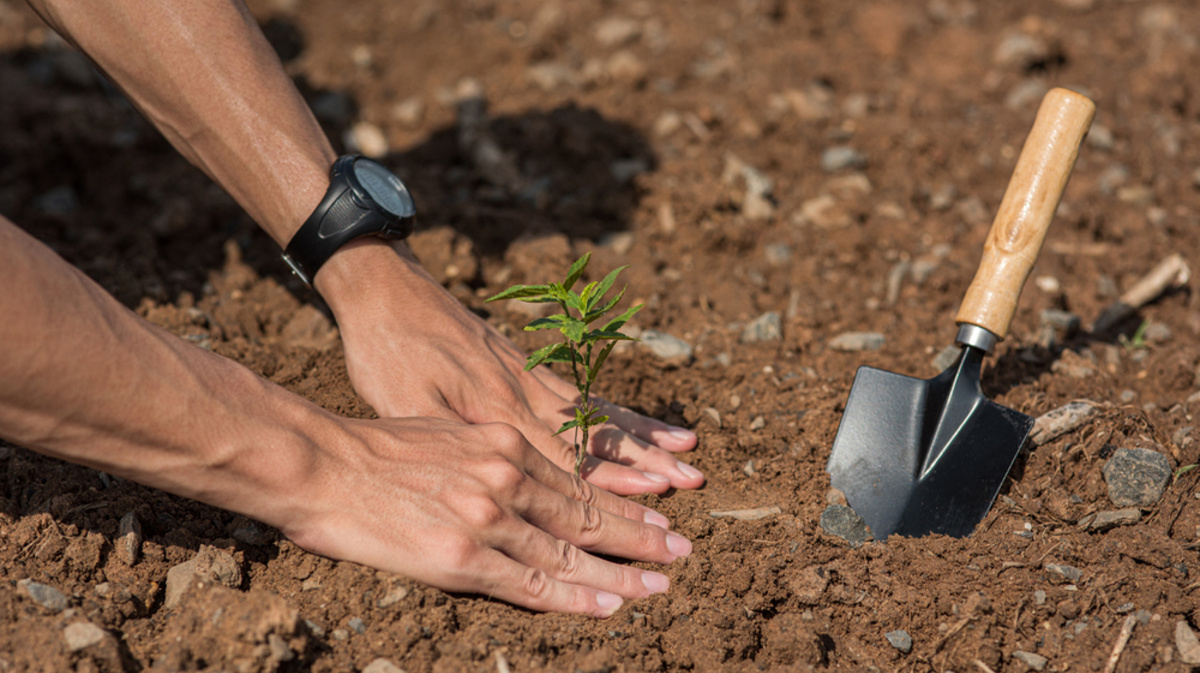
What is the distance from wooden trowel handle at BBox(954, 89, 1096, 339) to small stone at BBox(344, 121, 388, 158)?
Result: 2.79 m

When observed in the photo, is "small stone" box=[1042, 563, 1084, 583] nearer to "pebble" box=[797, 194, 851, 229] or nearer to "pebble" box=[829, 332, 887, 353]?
"pebble" box=[829, 332, 887, 353]

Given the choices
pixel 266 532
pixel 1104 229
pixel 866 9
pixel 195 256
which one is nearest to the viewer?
pixel 266 532

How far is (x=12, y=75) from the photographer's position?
14.5 ft

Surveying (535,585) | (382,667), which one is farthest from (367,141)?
(382,667)

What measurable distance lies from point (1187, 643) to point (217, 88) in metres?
2.85

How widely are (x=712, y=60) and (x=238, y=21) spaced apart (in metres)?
2.79

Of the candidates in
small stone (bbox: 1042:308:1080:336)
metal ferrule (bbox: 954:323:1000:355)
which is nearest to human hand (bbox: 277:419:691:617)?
metal ferrule (bbox: 954:323:1000:355)

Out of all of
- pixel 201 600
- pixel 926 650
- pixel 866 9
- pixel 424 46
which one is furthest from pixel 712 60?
pixel 201 600

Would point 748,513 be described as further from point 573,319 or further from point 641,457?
point 573,319

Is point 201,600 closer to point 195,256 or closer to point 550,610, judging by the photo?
point 550,610

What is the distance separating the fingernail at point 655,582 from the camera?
79.7 inches

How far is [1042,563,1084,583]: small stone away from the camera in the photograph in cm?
207

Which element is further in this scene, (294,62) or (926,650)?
(294,62)

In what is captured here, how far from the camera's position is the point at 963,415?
240cm
